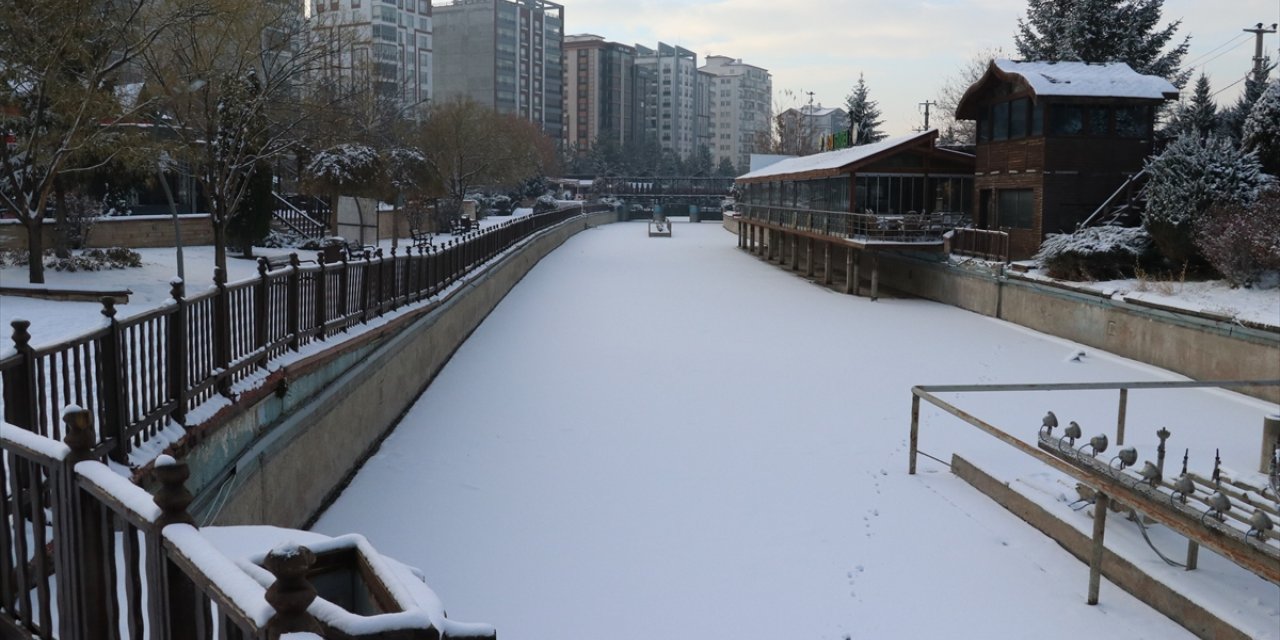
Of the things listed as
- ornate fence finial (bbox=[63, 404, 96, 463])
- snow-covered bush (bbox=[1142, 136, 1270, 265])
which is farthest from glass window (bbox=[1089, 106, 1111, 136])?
ornate fence finial (bbox=[63, 404, 96, 463])

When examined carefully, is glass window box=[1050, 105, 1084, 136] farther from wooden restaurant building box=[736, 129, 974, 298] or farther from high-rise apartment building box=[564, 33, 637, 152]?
high-rise apartment building box=[564, 33, 637, 152]

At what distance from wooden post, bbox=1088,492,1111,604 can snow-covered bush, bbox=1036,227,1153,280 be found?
57.1 ft

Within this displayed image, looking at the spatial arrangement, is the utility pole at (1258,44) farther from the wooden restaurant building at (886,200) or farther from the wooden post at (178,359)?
the wooden post at (178,359)

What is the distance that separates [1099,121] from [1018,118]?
2472mm

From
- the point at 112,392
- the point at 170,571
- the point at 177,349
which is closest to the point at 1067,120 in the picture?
the point at 177,349

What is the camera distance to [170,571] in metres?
3.18

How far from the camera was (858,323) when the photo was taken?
87.8 ft

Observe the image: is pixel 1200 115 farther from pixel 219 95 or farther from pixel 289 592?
pixel 289 592

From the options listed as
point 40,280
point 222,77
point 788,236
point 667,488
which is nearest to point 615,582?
point 667,488

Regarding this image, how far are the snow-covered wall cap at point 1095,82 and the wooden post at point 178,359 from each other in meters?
26.5

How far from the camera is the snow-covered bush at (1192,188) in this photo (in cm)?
2264

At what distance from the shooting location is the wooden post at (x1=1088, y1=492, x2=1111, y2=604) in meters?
8.50

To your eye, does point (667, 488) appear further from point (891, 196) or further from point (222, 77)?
point (891, 196)

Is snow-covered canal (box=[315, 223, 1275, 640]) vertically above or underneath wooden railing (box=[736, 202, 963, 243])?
underneath
